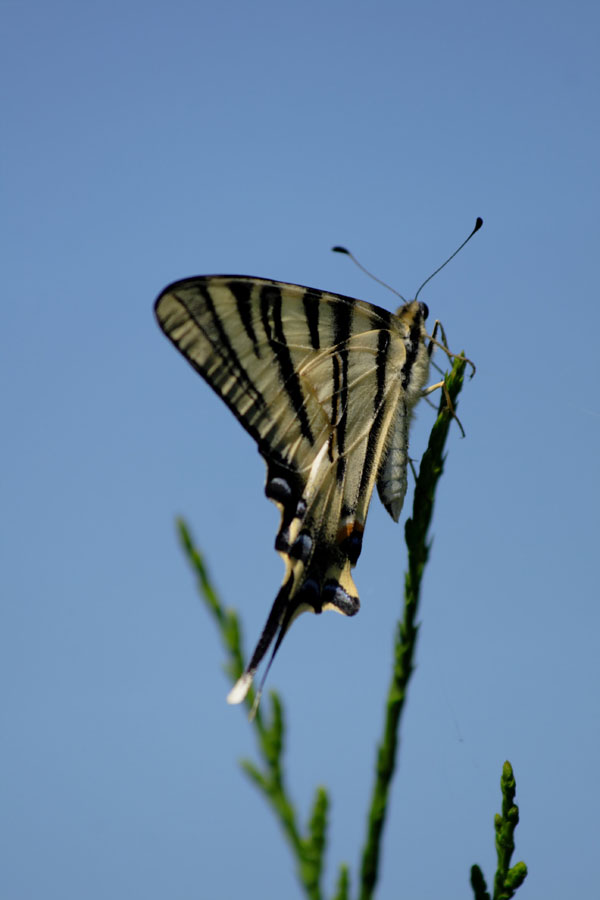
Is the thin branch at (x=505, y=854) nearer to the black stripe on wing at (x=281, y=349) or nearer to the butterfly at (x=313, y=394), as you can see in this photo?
the butterfly at (x=313, y=394)

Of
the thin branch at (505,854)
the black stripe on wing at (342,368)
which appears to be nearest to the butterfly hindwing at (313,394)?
the black stripe on wing at (342,368)

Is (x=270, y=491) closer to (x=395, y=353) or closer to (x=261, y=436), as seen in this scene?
(x=261, y=436)

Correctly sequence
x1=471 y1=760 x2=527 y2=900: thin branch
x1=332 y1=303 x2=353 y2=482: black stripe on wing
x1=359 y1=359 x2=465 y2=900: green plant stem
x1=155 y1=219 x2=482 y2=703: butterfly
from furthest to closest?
x1=332 y1=303 x2=353 y2=482: black stripe on wing, x1=155 y1=219 x2=482 y2=703: butterfly, x1=471 y1=760 x2=527 y2=900: thin branch, x1=359 y1=359 x2=465 y2=900: green plant stem

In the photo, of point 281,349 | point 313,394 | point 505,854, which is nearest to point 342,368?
point 313,394

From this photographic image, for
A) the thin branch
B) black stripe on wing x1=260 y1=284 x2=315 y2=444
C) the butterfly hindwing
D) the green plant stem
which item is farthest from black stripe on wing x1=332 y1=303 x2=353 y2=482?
the thin branch

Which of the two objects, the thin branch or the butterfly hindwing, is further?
the butterfly hindwing

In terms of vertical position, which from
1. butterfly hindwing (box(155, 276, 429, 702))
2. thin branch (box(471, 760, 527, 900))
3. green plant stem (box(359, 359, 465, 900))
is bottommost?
thin branch (box(471, 760, 527, 900))

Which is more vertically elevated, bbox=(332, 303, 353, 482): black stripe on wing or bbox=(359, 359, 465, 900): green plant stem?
bbox=(332, 303, 353, 482): black stripe on wing

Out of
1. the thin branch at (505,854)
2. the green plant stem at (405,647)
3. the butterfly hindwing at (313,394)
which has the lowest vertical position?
the thin branch at (505,854)

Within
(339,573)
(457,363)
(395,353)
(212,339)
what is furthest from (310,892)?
(395,353)

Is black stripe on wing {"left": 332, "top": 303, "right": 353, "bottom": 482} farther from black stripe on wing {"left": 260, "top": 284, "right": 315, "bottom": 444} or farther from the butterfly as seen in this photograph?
black stripe on wing {"left": 260, "top": 284, "right": 315, "bottom": 444}
